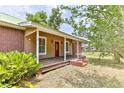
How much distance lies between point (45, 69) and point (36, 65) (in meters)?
1.55

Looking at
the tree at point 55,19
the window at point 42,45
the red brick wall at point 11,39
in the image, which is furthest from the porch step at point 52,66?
the tree at point 55,19

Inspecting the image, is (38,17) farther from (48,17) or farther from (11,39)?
(11,39)

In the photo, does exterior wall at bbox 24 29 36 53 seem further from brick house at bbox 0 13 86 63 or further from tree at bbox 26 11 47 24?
tree at bbox 26 11 47 24

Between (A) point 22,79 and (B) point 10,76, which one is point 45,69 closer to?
(A) point 22,79

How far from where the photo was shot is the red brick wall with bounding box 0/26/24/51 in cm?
994

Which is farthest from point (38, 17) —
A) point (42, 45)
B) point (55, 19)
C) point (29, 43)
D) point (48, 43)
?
point (29, 43)

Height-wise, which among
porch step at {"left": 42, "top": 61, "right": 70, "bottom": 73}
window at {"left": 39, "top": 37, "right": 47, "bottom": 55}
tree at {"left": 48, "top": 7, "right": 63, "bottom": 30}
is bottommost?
porch step at {"left": 42, "top": 61, "right": 70, "bottom": 73}

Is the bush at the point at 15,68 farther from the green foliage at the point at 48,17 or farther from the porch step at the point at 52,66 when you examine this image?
the green foliage at the point at 48,17

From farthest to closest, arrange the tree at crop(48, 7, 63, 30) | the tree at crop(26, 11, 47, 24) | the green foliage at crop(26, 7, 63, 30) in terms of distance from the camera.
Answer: the tree at crop(48, 7, 63, 30) → the green foliage at crop(26, 7, 63, 30) → the tree at crop(26, 11, 47, 24)

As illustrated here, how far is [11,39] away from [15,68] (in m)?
3.24

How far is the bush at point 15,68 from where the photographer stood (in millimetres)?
7348

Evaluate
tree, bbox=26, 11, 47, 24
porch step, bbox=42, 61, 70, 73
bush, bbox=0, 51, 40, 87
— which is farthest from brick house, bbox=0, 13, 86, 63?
tree, bbox=26, 11, 47, 24

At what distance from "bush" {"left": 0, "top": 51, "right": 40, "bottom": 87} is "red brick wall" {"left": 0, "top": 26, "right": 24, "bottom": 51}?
5.83 ft
